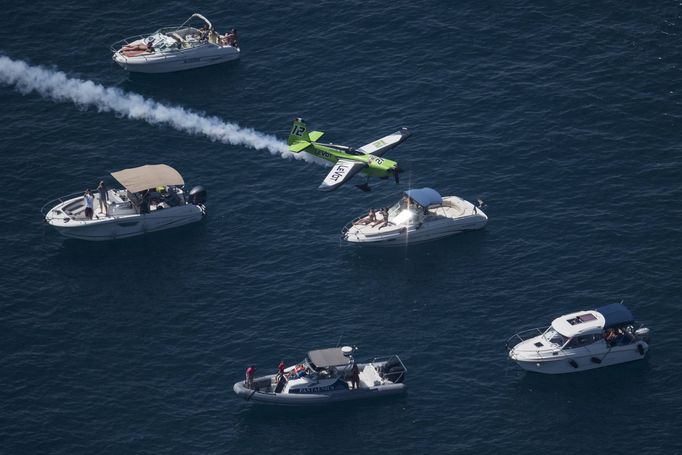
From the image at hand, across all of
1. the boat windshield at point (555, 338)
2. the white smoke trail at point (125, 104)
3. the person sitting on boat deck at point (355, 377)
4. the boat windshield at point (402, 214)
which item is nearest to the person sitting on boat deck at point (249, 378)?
the person sitting on boat deck at point (355, 377)

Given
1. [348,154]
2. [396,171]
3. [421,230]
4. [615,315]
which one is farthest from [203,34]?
[615,315]

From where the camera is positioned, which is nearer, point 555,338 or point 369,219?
point 555,338

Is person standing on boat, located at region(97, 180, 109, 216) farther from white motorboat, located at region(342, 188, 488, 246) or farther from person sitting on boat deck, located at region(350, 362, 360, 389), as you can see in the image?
person sitting on boat deck, located at region(350, 362, 360, 389)

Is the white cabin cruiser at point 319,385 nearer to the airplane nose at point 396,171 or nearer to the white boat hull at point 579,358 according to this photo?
the white boat hull at point 579,358

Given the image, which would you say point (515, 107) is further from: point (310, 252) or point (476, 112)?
point (310, 252)

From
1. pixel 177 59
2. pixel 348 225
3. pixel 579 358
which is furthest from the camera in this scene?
pixel 177 59

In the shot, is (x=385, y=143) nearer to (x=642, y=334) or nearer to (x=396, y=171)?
(x=396, y=171)
